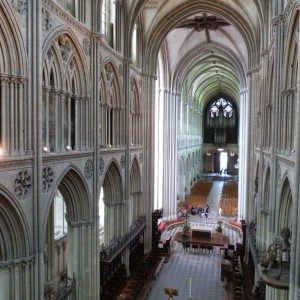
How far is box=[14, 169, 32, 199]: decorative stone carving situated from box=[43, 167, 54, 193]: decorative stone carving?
86cm

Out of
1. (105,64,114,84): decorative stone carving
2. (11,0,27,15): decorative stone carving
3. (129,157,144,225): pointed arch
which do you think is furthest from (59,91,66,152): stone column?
(129,157,144,225): pointed arch

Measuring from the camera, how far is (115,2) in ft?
56.0

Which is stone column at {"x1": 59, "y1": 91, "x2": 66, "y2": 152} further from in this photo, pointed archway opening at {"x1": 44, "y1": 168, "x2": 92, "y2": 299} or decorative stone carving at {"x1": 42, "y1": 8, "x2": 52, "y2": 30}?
decorative stone carving at {"x1": 42, "y1": 8, "x2": 52, "y2": 30}

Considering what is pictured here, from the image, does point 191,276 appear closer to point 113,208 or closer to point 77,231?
point 113,208

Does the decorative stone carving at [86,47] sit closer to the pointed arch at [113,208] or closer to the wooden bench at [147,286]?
the pointed arch at [113,208]

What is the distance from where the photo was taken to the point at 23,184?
31.8 ft

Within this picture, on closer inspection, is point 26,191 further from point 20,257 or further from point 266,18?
point 266,18

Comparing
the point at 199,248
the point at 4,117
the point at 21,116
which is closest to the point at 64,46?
the point at 21,116

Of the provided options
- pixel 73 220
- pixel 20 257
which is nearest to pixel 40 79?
pixel 20 257

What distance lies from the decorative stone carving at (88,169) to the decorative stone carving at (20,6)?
653cm

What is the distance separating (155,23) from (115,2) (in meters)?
5.56

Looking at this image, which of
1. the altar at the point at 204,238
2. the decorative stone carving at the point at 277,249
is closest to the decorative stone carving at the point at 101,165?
the decorative stone carving at the point at 277,249

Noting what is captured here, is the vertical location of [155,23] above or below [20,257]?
above

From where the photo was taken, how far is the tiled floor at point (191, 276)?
17375 millimetres
